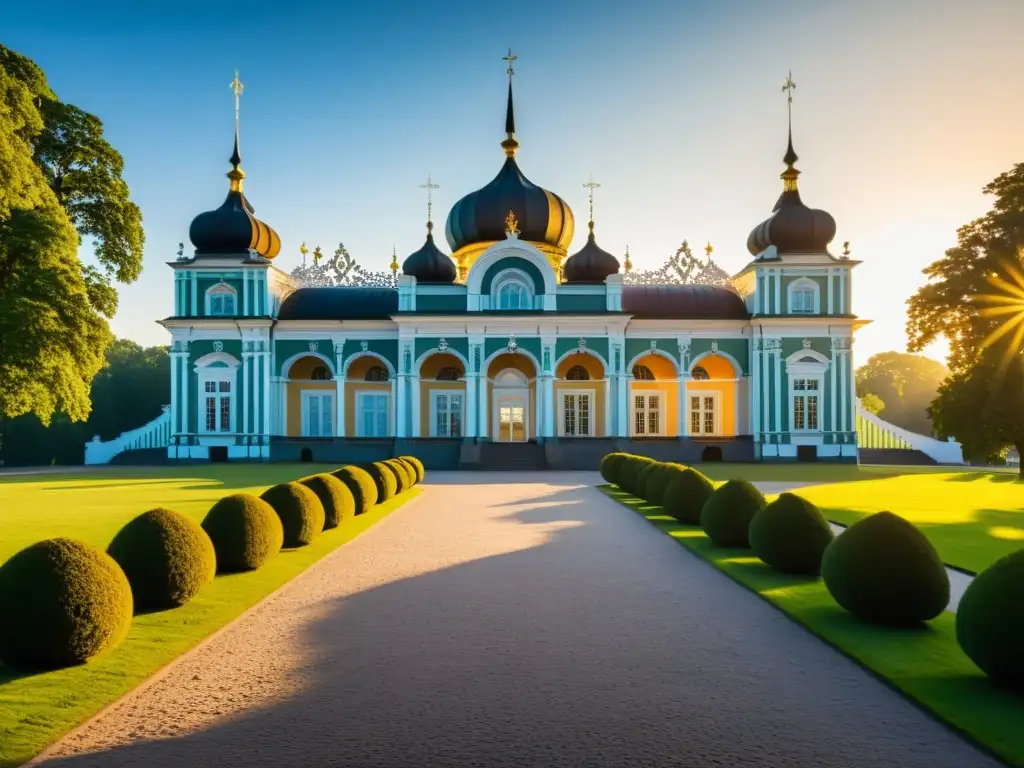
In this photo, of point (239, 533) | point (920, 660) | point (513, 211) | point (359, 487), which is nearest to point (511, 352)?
point (513, 211)

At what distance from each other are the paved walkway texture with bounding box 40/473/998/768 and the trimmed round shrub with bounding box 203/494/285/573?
1.25 metres

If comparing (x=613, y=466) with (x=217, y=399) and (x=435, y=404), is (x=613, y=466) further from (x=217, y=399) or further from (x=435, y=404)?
(x=217, y=399)

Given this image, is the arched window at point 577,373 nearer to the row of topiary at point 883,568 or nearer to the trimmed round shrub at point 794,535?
the row of topiary at point 883,568

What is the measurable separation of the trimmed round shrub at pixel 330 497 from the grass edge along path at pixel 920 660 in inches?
314

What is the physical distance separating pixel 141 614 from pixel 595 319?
107 ft

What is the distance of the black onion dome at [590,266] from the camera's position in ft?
140

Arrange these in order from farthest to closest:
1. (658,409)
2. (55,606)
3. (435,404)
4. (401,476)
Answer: (658,409) → (435,404) → (401,476) → (55,606)

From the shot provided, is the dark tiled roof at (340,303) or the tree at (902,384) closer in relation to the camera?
the dark tiled roof at (340,303)

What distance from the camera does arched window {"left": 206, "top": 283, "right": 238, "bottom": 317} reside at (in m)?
41.8

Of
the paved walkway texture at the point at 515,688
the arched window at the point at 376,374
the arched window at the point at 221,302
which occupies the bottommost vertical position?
the paved walkway texture at the point at 515,688

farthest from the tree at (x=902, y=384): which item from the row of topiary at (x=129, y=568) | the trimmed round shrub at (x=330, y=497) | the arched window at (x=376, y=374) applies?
the row of topiary at (x=129, y=568)

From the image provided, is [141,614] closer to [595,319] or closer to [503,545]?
[503,545]

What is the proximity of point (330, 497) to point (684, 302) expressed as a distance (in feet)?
105

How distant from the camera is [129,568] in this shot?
29.9ft
